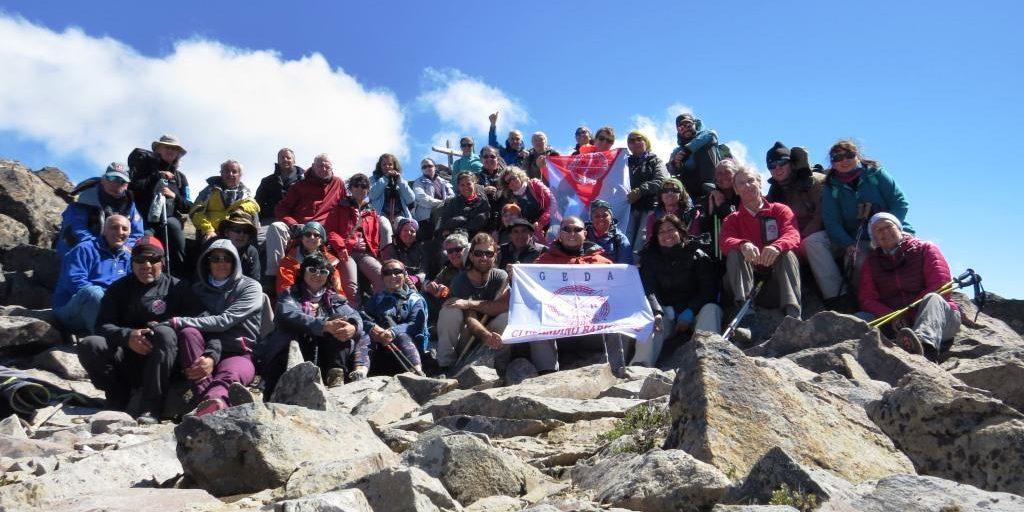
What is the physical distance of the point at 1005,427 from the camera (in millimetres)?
4926

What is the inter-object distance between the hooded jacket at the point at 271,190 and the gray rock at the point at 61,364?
4863 mm

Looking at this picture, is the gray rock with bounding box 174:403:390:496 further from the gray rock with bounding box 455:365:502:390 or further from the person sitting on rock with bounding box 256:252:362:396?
the person sitting on rock with bounding box 256:252:362:396

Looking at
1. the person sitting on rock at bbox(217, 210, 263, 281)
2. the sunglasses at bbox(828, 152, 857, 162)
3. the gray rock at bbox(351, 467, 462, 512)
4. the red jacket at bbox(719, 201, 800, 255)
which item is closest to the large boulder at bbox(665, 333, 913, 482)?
the gray rock at bbox(351, 467, 462, 512)

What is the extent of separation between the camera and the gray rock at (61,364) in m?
10.6

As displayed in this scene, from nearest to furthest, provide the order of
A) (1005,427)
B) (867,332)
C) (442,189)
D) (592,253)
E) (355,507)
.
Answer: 1. (355,507)
2. (1005,427)
3. (867,332)
4. (592,253)
5. (442,189)

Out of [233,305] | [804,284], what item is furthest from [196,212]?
[804,284]

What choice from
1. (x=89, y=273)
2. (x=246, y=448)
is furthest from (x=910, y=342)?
(x=89, y=273)

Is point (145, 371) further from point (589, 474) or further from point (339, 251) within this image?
point (589, 474)

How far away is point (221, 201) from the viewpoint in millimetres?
13273

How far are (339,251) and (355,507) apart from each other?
904cm

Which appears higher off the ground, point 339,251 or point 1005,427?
point 339,251

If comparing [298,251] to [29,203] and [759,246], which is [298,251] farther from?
[29,203]

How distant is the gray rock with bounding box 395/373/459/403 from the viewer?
29.0 ft

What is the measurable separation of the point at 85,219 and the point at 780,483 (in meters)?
10.5
